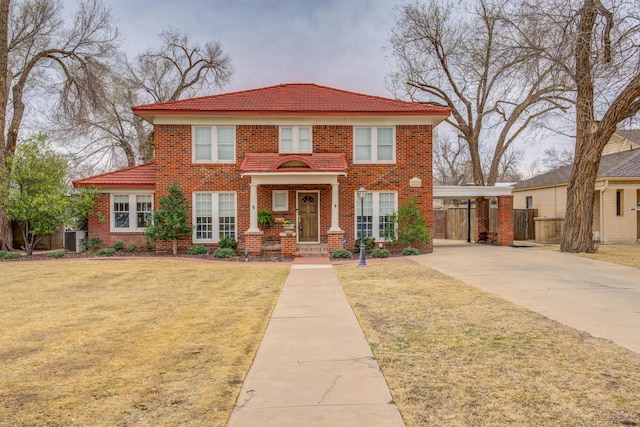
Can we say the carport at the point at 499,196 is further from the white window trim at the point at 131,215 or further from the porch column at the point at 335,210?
the white window trim at the point at 131,215

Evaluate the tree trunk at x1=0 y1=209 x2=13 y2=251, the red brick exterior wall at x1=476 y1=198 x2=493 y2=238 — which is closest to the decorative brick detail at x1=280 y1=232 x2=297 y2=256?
the tree trunk at x1=0 y1=209 x2=13 y2=251

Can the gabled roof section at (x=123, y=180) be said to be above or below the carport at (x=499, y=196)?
above

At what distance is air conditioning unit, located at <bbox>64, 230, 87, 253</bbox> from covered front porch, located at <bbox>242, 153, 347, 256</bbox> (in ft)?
23.1

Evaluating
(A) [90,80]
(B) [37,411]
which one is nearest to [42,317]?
(B) [37,411]

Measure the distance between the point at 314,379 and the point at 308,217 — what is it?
13198 millimetres

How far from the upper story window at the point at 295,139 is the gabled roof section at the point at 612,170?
47.9 ft

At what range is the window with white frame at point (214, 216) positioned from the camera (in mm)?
16922

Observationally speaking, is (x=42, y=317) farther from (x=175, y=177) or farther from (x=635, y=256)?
(x=635, y=256)

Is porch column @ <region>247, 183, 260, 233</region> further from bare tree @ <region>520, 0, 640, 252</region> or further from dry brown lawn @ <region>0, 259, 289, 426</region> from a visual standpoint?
bare tree @ <region>520, 0, 640, 252</region>

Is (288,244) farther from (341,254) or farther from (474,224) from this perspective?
(474,224)

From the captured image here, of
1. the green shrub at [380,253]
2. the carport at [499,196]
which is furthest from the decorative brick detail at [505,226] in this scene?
the green shrub at [380,253]

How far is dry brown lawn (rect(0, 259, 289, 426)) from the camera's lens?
11.1 ft

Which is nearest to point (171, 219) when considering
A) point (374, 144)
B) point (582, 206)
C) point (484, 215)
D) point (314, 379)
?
point (374, 144)

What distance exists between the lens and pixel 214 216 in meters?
16.9
